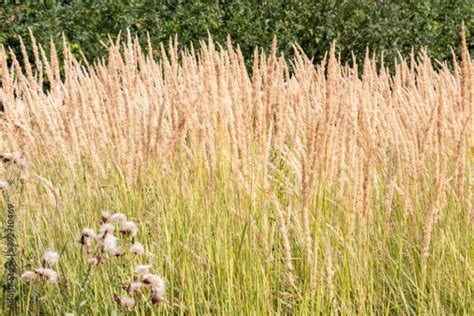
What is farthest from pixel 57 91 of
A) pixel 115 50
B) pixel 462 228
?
pixel 462 228

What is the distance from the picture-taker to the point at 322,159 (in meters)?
2.30

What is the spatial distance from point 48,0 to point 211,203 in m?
4.81

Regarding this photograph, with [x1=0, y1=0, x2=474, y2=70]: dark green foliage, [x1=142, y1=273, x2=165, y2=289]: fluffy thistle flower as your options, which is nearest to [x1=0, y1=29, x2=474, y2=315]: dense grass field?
[x1=142, y1=273, x2=165, y2=289]: fluffy thistle flower

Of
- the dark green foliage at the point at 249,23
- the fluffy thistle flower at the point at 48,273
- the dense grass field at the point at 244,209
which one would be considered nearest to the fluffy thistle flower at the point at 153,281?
the dense grass field at the point at 244,209

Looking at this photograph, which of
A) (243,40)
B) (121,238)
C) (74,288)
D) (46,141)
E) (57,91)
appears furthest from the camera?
(243,40)

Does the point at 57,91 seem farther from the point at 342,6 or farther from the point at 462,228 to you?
the point at 342,6

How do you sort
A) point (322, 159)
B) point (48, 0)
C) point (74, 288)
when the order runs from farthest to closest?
1. point (48, 0)
2. point (74, 288)
3. point (322, 159)

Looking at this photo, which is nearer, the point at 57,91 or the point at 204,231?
the point at 204,231

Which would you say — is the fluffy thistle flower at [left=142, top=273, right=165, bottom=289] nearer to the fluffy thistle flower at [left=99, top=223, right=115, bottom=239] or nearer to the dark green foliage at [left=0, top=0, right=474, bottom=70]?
the fluffy thistle flower at [left=99, top=223, right=115, bottom=239]

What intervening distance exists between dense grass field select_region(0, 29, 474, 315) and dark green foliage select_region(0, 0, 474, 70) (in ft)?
12.1

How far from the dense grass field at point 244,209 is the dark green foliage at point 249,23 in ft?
12.1

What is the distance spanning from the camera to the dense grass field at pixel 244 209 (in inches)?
100

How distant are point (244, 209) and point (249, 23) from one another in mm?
5181

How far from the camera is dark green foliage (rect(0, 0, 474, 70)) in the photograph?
7.46 meters
